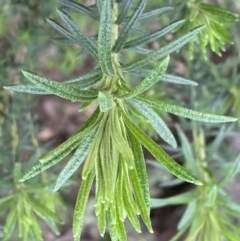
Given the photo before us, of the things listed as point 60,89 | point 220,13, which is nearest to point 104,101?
point 60,89

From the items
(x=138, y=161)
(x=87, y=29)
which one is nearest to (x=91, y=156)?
(x=138, y=161)

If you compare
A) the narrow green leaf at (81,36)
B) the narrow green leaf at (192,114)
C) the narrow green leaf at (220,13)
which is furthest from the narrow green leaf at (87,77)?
the narrow green leaf at (220,13)

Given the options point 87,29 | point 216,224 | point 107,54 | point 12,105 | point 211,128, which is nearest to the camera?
point 107,54

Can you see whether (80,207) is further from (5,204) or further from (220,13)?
(220,13)

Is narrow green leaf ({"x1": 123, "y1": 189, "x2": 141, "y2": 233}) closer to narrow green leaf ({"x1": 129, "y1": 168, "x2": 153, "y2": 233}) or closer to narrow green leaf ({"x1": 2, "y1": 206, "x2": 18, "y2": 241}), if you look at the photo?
narrow green leaf ({"x1": 129, "y1": 168, "x2": 153, "y2": 233})

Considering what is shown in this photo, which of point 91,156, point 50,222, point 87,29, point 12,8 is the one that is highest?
point 87,29

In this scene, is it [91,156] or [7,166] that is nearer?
[91,156]

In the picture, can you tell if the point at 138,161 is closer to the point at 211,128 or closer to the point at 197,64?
the point at 197,64
